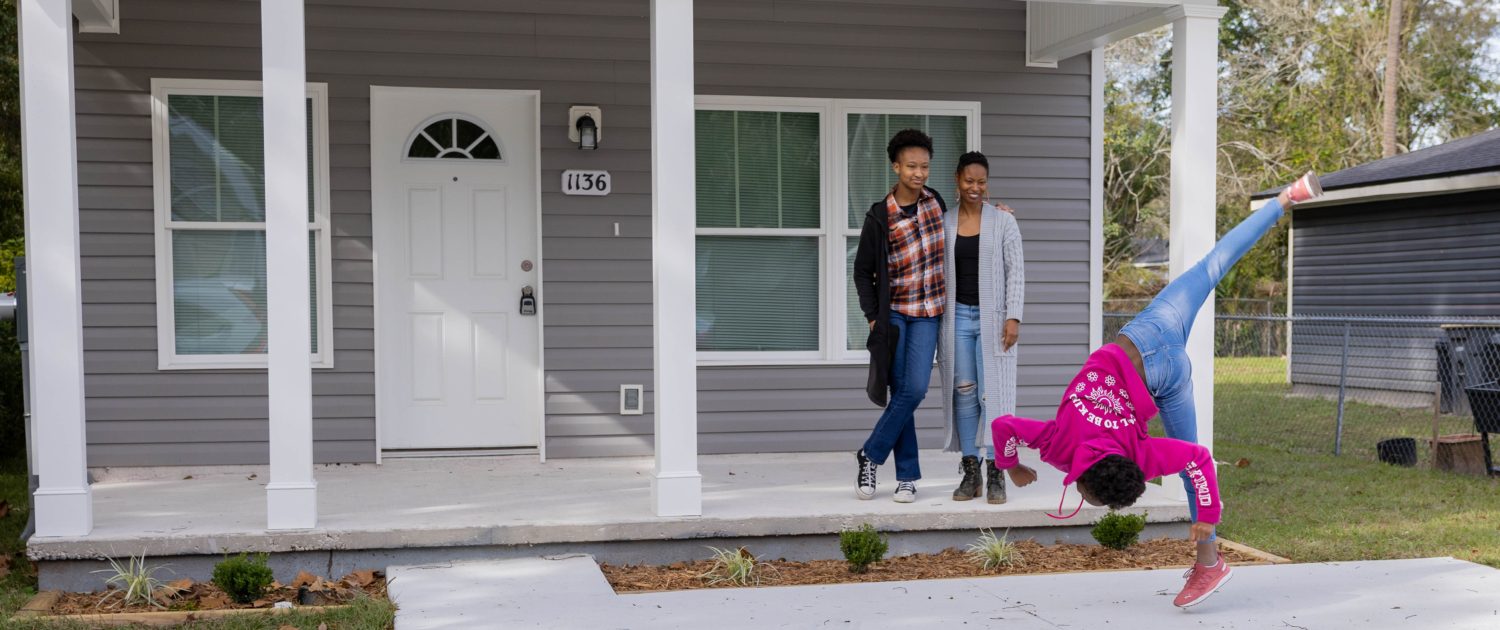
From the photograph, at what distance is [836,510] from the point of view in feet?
17.4

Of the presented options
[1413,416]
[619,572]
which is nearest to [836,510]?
[619,572]

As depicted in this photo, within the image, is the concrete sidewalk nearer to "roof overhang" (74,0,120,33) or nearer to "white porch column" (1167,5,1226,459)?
"white porch column" (1167,5,1226,459)

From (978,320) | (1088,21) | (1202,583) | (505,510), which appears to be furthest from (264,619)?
(1088,21)

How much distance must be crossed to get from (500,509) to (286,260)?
1322mm

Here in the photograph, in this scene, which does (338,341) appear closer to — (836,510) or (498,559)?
(498,559)

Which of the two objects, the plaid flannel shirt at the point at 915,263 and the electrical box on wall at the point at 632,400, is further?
the electrical box on wall at the point at 632,400

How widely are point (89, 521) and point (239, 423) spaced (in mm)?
1781

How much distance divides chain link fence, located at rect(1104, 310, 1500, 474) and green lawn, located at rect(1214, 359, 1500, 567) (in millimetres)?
54

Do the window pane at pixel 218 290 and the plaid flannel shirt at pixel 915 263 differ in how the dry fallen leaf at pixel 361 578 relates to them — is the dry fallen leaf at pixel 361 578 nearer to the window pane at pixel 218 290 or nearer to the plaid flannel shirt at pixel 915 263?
the window pane at pixel 218 290

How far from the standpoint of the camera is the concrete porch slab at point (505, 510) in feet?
15.6

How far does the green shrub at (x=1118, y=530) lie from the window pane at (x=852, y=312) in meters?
2.12

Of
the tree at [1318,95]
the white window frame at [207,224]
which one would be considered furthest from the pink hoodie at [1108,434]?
the tree at [1318,95]

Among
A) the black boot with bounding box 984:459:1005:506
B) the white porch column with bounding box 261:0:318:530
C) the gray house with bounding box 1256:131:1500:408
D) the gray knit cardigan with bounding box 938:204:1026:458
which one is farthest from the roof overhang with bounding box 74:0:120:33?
the gray house with bounding box 1256:131:1500:408

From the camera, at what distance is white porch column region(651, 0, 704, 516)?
4.98 m
